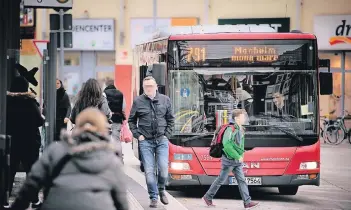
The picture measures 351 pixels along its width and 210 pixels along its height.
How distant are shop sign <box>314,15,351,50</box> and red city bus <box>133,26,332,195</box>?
21.5 metres

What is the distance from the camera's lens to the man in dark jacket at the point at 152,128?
12.6m

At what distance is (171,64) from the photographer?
47.7ft

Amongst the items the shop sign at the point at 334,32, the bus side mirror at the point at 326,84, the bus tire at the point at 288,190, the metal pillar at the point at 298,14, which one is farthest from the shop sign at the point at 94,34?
the bus side mirror at the point at 326,84

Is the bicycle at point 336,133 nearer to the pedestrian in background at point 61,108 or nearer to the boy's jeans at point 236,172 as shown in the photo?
the pedestrian in background at point 61,108

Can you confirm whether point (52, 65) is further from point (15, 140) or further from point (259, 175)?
Result: point (259, 175)

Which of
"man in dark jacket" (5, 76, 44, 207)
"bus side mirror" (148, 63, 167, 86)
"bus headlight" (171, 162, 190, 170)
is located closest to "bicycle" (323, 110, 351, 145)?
"bus headlight" (171, 162, 190, 170)

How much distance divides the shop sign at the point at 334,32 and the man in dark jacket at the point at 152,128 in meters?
23.9

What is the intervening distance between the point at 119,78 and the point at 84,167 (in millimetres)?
33010

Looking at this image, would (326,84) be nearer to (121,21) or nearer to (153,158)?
(153,158)

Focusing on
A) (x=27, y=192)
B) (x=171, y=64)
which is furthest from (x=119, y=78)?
(x=27, y=192)

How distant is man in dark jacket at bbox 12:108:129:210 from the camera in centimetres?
557

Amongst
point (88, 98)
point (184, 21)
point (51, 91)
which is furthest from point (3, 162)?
point (184, 21)

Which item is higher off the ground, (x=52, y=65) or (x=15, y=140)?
(x=52, y=65)

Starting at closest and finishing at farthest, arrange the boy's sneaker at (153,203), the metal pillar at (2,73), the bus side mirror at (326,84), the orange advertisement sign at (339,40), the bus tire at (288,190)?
the metal pillar at (2,73)
the boy's sneaker at (153,203)
the bus side mirror at (326,84)
the bus tire at (288,190)
the orange advertisement sign at (339,40)
